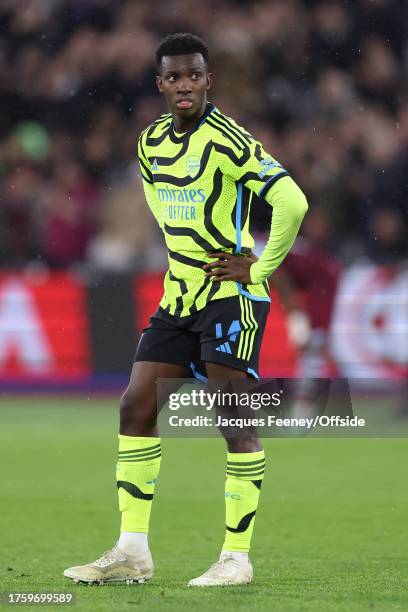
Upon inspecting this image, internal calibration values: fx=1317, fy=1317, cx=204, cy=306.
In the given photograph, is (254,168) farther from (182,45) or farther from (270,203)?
(182,45)

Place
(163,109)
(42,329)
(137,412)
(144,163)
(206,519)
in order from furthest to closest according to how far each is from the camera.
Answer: (163,109), (42,329), (206,519), (144,163), (137,412)

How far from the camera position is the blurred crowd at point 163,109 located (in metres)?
14.1

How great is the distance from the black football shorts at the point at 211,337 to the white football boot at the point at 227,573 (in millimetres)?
→ 675

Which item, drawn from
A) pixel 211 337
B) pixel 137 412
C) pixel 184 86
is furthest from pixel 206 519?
pixel 184 86

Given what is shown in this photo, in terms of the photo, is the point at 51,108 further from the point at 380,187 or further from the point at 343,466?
the point at 343,466

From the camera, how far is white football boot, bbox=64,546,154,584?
4734 millimetres

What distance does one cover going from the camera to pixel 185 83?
476 centimetres

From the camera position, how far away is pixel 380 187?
14.1m

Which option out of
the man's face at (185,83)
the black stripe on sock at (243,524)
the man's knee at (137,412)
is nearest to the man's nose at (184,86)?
the man's face at (185,83)

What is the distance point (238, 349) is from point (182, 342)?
214mm

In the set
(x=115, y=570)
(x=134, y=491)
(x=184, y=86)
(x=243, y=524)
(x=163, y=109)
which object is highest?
(x=184, y=86)

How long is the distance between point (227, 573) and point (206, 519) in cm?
219

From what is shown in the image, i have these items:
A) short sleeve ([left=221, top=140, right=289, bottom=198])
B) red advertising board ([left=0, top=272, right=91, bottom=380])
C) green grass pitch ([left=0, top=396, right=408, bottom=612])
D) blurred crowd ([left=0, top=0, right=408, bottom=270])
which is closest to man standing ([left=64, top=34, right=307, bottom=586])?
short sleeve ([left=221, top=140, right=289, bottom=198])

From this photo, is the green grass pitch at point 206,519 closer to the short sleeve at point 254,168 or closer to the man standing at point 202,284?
the man standing at point 202,284
